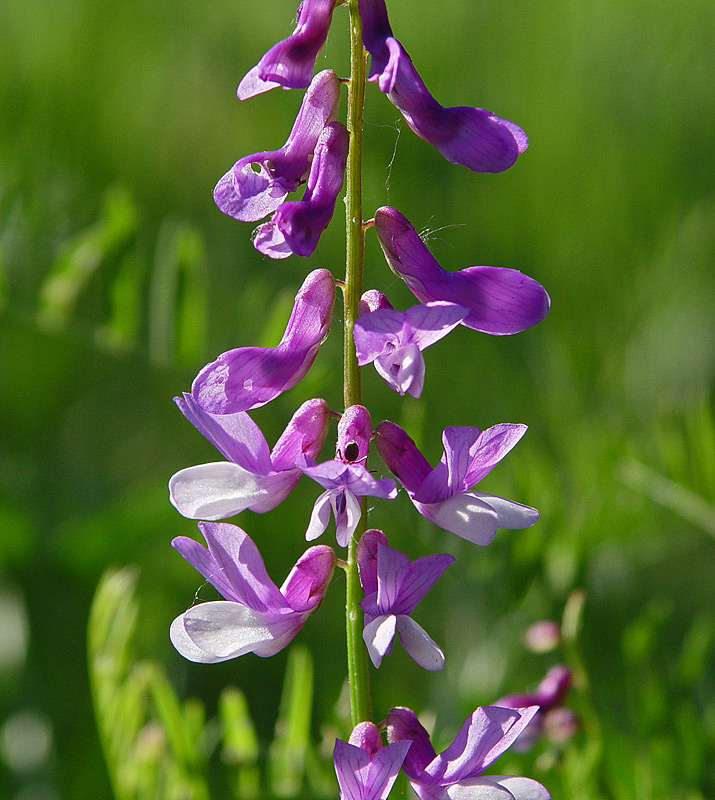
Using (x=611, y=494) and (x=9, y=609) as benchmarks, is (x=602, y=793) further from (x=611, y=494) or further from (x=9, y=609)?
(x=9, y=609)

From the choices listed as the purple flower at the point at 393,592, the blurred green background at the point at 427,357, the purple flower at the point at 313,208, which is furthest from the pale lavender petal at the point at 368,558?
the blurred green background at the point at 427,357

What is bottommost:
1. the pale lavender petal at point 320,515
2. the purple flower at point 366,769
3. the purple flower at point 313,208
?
the purple flower at point 366,769

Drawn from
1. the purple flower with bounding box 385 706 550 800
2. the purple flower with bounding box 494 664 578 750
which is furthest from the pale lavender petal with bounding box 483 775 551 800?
the purple flower with bounding box 494 664 578 750

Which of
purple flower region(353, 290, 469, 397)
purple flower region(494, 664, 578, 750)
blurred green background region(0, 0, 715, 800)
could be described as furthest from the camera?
blurred green background region(0, 0, 715, 800)

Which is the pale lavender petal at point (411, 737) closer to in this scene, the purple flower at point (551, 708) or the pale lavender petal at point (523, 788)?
the pale lavender petal at point (523, 788)

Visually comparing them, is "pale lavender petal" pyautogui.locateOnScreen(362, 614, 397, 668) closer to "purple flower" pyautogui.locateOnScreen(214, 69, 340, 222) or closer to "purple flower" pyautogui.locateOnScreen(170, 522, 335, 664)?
"purple flower" pyautogui.locateOnScreen(170, 522, 335, 664)

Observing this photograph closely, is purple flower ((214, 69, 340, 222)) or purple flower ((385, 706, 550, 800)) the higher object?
purple flower ((214, 69, 340, 222))
